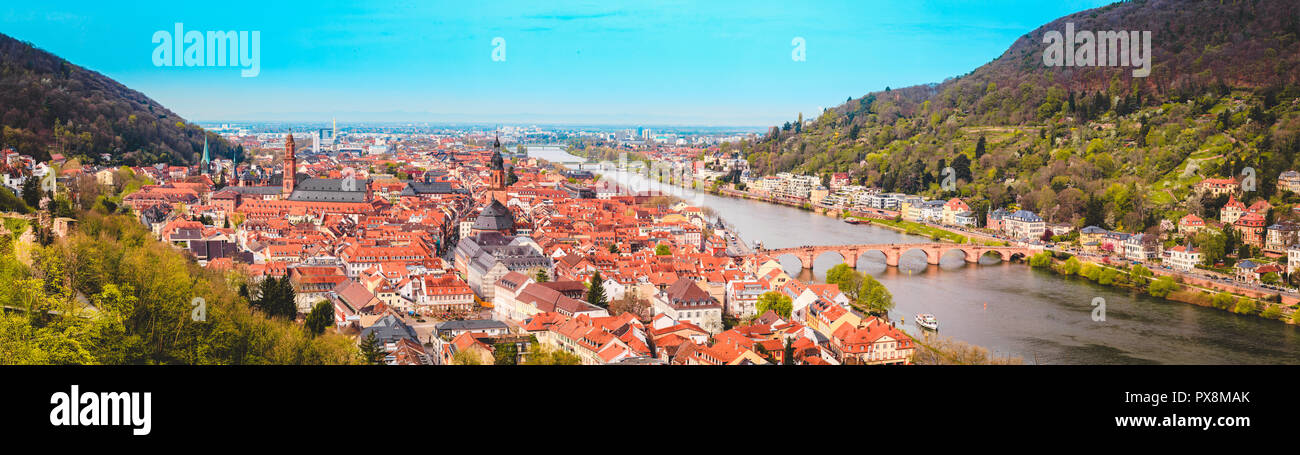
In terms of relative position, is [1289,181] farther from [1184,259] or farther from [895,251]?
[895,251]

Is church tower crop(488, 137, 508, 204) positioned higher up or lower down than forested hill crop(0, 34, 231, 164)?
lower down

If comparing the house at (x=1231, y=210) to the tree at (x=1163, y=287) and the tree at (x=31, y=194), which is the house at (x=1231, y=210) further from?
the tree at (x=31, y=194)

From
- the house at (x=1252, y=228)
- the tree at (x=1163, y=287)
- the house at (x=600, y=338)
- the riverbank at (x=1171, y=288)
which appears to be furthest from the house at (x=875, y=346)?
the house at (x=1252, y=228)

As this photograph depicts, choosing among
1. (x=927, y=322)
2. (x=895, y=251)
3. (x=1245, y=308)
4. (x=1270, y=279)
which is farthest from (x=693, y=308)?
(x=1270, y=279)

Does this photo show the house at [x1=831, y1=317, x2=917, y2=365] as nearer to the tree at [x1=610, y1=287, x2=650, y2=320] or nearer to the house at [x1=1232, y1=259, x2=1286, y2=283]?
the tree at [x1=610, y1=287, x2=650, y2=320]

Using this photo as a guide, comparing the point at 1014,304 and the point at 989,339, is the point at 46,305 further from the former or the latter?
the point at 1014,304

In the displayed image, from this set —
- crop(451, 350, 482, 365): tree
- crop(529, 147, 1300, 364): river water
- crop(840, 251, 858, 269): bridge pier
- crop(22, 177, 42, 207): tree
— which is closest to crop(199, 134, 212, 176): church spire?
crop(22, 177, 42, 207): tree
